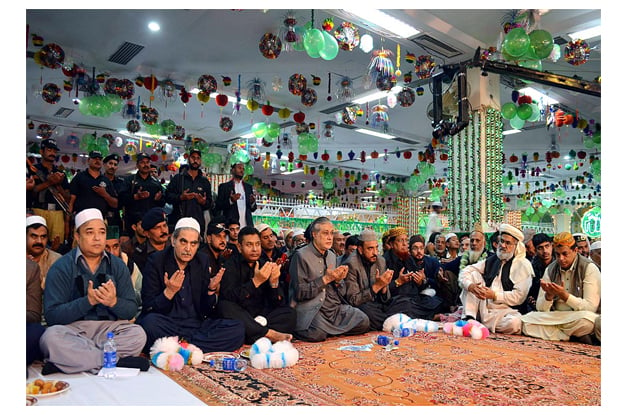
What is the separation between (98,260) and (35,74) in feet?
18.7

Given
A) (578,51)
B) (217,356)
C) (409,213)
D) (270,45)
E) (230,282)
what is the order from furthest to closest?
(409,213) → (578,51) → (270,45) → (230,282) → (217,356)

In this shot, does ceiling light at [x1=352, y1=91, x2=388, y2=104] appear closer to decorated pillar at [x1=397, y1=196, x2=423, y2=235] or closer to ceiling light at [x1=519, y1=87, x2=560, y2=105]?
ceiling light at [x1=519, y1=87, x2=560, y2=105]

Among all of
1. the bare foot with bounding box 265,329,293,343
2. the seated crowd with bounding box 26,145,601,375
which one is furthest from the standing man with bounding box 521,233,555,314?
the bare foot with bounding box 265,329,293,343

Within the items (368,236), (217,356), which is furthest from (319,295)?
(217,356)

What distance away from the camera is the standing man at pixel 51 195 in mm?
4855

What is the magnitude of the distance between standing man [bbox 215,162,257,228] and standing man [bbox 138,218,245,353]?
2.69 metres

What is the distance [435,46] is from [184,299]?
15.4 ft

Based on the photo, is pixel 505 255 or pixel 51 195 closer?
pixel 505 255

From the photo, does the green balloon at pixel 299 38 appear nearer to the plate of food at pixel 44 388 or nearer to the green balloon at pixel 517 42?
the green balloon at pixel 517 42

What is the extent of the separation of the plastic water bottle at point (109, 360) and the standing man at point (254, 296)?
3.20 feet

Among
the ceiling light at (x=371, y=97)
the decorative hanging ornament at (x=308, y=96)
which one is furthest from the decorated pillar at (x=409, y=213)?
the decorative hanging ornament at (x=308, y=96)

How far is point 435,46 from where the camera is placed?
650 cm

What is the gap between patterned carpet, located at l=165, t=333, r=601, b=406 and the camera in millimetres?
2512

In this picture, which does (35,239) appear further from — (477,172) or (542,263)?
(477,172)
